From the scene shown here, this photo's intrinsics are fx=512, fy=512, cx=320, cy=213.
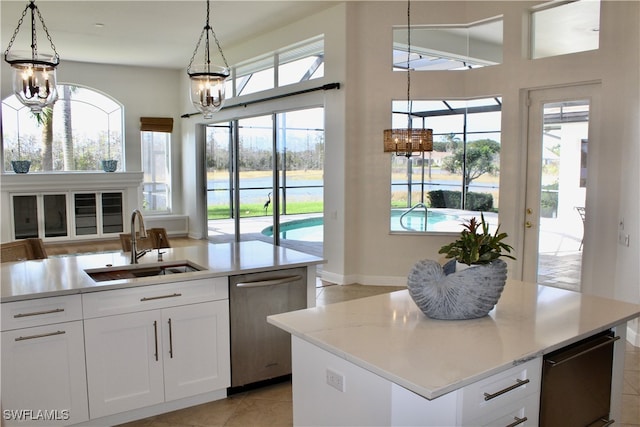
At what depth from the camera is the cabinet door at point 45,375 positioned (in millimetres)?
2572

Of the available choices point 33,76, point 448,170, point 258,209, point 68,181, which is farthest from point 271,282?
point 68,181

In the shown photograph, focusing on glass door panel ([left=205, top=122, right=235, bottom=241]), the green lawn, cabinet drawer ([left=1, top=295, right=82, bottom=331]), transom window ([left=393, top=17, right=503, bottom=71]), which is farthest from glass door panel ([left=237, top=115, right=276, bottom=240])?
cabinet drawer ([left=1, top=295, right=82, bottom=331])

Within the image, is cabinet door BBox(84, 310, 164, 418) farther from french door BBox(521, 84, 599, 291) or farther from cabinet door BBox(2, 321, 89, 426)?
french door BBox(521, 84, 599, 291)

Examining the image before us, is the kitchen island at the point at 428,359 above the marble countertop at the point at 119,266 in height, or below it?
below

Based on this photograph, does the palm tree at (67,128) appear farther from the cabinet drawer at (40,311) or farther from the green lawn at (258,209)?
the cabinet drawer at (40,311)

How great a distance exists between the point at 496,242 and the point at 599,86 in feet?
11.7

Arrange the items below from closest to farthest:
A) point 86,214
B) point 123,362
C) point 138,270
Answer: point 123,362, point 138,270, point 86,214

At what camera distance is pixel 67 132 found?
9656 mm

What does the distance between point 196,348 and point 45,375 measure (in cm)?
82

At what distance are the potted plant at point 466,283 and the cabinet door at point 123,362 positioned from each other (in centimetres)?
165

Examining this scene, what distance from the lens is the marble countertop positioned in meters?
2.71

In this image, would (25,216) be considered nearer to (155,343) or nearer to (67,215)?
(67,215)

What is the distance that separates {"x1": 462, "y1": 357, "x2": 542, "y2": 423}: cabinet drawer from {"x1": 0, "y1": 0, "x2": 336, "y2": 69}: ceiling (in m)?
5.39

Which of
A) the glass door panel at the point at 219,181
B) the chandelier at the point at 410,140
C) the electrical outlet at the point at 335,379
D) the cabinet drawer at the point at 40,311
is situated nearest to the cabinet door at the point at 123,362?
the cabinet drawer at the point at 40,311
